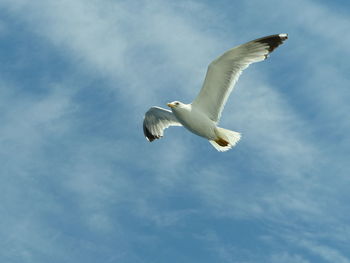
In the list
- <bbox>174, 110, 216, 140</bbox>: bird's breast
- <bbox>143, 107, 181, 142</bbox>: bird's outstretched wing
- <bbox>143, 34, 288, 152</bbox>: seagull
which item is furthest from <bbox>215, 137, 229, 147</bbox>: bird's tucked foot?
<bbox>143, 107, 181, 142</bbox>: bird's outstretched wing

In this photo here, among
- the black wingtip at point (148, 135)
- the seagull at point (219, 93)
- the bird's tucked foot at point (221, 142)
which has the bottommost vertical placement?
the bird's tucked foot at point (221, 142)

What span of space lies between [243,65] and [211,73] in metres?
0.93

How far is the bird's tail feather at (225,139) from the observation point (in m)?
19.9

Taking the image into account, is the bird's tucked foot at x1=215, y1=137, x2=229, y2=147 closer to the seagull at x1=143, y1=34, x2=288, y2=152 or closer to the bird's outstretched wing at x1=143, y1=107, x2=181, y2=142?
the seagull at x1=143, y1=34, x2=288, y2=152

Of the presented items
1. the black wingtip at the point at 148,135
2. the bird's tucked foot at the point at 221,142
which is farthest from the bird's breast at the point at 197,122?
the black wingtip at the point at 148,135

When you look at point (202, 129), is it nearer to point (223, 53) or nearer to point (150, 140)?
point (223, 53)

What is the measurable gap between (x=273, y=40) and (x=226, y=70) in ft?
5.44

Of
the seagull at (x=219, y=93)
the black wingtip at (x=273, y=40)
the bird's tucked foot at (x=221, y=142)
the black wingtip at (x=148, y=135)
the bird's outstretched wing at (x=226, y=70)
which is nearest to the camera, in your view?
the black wingtip at (x=273, y=40)

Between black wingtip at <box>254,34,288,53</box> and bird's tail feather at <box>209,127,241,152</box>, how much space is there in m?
3.15

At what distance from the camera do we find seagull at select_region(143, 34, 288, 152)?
18.2 meters

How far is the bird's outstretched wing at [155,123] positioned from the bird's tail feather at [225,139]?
2.56m

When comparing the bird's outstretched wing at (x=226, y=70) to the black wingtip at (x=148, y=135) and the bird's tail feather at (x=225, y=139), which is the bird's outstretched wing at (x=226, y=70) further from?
the black wingtip at (x=148, y=135)

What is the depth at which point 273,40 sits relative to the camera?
704 inches

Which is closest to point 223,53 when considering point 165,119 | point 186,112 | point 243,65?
point 243,65
